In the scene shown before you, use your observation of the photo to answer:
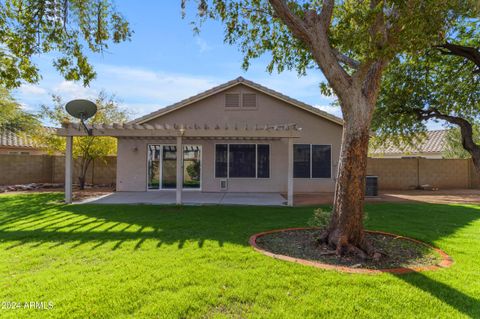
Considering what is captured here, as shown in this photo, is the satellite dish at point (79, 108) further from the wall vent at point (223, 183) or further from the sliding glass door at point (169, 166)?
the wall vent at point (223, 183)

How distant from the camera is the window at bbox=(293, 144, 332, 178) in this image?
46.3ft

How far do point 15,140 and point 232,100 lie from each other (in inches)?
719

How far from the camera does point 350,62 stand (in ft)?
18.6

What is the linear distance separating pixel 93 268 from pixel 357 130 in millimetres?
4826

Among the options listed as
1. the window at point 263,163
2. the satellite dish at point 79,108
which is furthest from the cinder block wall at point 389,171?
the satellite dish at point 79,108

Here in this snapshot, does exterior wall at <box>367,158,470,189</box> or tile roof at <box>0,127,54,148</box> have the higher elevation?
tile roof at <box>0,127,54,148</box>

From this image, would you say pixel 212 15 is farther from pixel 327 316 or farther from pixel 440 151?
pixel 440 151

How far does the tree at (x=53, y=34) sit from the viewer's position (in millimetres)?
6668

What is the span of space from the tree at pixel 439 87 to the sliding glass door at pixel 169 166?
29.4ft

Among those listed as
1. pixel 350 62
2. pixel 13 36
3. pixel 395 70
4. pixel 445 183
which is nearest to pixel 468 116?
pixel 395 70

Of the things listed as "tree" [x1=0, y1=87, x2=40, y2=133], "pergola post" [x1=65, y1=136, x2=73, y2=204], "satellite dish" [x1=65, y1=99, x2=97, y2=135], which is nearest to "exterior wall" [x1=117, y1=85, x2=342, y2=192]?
"pergola post" [x1=65, y1=136, x2=73, y2=204]

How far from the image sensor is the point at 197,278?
3953 mm

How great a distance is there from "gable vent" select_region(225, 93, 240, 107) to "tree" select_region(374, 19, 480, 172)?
21.6 feet

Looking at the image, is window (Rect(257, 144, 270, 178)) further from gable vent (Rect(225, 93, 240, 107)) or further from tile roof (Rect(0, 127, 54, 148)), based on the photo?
tile roof (Rect(0, 127, 54, 148))
